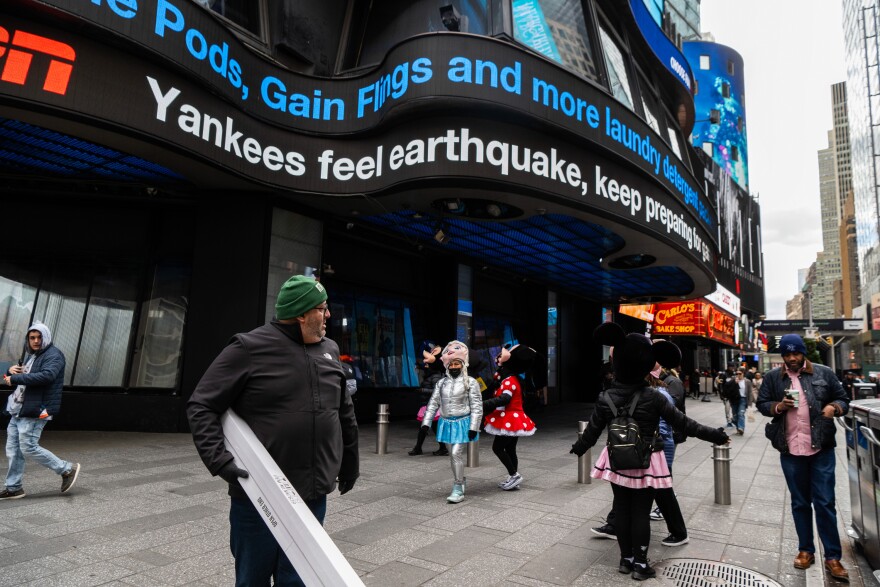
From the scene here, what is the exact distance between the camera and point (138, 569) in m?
4.07

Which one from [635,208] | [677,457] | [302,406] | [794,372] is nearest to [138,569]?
[302,406]

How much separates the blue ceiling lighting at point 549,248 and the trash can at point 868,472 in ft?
24.0

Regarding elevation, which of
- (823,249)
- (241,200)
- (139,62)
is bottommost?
(241,200)

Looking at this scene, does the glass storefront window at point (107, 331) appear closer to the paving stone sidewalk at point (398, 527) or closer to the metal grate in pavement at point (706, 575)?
the paving stone sidewalk at point (398, 527)

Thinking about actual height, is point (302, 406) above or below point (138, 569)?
above

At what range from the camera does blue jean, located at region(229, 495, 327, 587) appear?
8.53 feet

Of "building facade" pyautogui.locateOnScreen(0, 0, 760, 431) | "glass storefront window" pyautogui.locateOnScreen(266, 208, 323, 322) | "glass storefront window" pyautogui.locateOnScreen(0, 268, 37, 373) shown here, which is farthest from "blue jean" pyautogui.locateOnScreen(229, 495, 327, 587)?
"glass storefront window" pyautogui.locateOnScreen(0, 268, 37, 373)

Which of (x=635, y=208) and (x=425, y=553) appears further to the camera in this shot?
(x=635, y=208)

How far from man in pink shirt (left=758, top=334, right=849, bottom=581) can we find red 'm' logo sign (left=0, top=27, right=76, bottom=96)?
8.97 metres

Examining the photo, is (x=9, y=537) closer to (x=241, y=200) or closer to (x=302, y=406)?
(x=302, y=406)

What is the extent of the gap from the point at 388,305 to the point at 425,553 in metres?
9.96

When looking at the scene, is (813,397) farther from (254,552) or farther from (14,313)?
(14,313)

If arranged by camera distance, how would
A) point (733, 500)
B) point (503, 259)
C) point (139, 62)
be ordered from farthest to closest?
point (503, 259) < point (139, 62) < point (733, 500)

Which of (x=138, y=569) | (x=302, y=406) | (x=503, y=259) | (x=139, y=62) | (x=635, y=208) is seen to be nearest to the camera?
(x=302, y=406)
